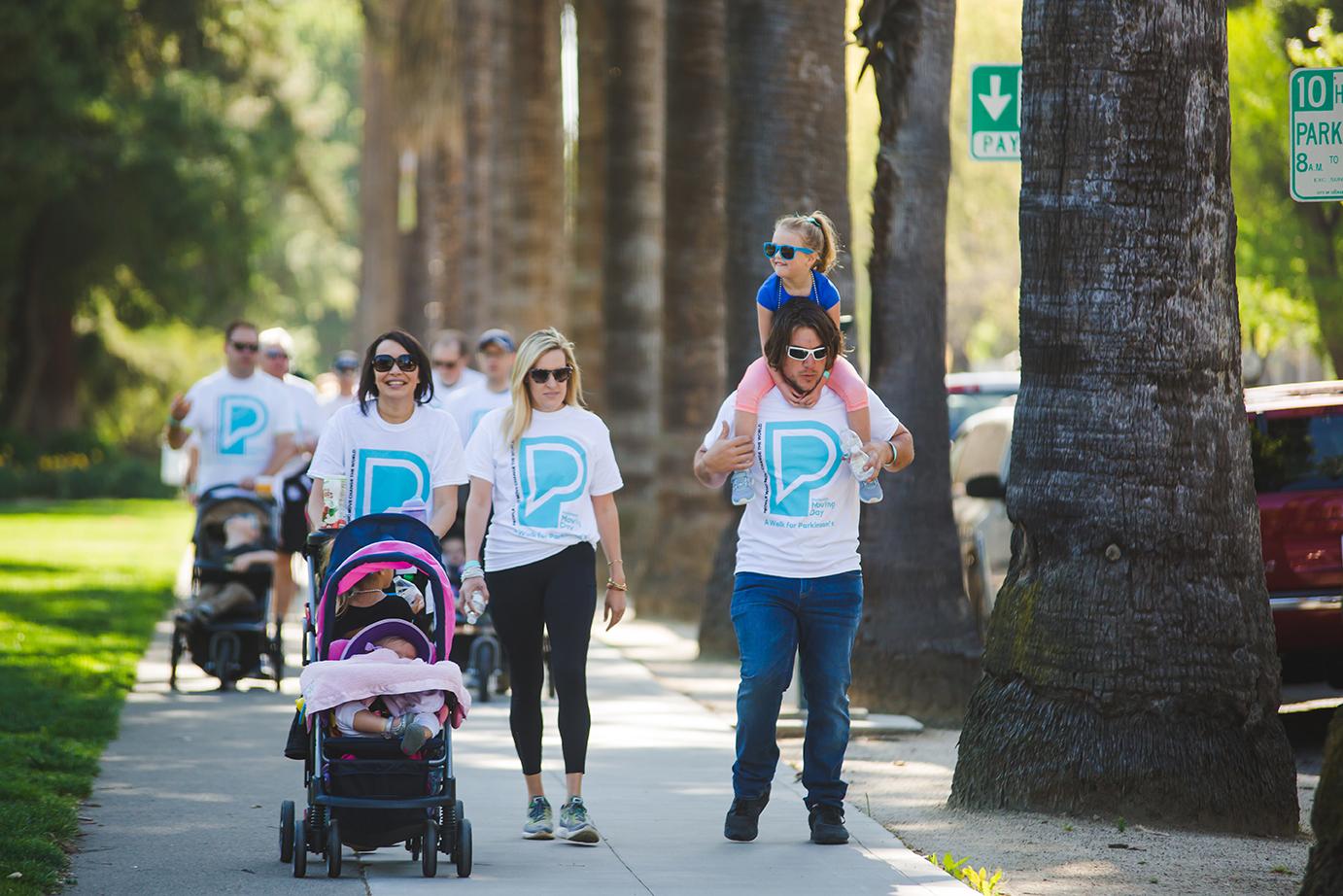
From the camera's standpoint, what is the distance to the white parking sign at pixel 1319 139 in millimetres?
9797

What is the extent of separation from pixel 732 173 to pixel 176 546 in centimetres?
1700

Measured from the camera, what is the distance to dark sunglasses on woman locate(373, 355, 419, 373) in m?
8.64

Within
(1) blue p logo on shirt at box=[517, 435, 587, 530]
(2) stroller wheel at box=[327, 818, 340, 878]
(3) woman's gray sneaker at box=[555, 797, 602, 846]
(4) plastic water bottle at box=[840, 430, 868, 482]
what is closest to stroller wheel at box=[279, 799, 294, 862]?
(2) stroller wheel at box=[327, 818, 340, 878]

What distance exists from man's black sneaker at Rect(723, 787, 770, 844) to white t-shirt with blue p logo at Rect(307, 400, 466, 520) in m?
1.78

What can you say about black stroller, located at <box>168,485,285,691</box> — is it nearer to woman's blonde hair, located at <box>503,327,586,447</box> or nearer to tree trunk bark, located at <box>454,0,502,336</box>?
woman's blonde hair, located at <box>503,327,586,447</box>

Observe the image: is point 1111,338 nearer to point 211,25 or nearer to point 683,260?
point 683,260

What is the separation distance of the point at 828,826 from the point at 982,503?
8244mm

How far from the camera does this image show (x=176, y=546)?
1182 inches

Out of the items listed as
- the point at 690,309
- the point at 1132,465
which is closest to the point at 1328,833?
the point at 1132,465

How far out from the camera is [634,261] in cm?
2117

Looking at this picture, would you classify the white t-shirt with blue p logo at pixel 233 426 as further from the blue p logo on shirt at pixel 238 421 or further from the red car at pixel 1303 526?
the red car at pixel 1303 526

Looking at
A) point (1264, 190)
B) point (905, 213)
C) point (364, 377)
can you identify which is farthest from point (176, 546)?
point (364, 377)

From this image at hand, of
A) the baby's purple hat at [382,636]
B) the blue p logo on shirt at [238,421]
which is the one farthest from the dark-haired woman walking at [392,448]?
the blue p logo on shirt at [238,421]

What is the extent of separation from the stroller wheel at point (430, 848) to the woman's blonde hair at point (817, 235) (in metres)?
2.83
